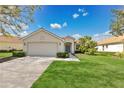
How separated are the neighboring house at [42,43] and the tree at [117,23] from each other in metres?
8.57

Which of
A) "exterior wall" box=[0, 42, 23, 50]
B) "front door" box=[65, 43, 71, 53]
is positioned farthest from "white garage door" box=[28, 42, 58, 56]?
"exterior wall" box=[0, 42, 23, 50]

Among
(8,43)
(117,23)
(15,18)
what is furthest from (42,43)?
(8,43)

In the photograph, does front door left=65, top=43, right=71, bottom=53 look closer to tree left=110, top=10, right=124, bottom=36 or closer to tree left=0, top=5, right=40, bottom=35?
tree left=110, top=10, right=124, bottom=36

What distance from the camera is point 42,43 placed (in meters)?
24.1

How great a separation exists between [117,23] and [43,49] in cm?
1121

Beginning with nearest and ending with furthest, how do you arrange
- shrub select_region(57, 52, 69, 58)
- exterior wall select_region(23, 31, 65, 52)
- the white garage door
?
shrub select_region(57, 52, 69, 58) → the white garage door → exterior wall select_region(23, 31, 65, 52)

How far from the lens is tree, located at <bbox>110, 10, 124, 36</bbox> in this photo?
26.3 meters

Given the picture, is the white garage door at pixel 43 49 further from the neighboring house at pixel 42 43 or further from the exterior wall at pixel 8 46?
the exterior wall at pixel 8 46

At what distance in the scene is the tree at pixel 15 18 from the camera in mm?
16759

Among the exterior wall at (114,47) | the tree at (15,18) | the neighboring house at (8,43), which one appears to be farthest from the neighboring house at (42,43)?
the neighboring house at (8,43)

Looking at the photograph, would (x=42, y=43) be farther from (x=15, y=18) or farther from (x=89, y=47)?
(x=89, y=47)

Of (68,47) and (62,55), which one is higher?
(68,47)
